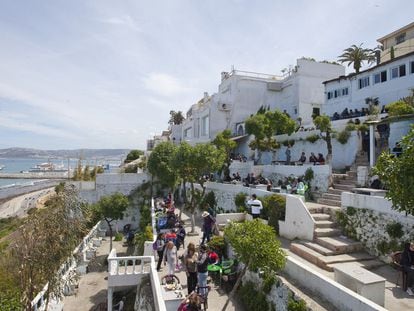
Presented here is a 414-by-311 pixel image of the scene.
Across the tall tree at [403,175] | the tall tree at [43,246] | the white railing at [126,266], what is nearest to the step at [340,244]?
the tall tree at [403,175]

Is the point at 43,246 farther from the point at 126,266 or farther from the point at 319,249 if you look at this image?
the point at 319,249

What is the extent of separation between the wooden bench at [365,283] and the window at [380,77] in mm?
19320

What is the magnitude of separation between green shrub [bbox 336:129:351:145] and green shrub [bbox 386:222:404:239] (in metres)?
9.71

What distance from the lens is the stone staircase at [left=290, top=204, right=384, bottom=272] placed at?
9.70m

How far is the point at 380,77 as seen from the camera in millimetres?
22984

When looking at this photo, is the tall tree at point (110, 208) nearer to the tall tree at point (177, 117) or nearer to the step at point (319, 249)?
the step at point (319, 249)

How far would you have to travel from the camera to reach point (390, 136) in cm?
1689

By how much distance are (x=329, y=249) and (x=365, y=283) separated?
3.65m

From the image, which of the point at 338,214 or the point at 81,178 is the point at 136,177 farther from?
the point at 338,214

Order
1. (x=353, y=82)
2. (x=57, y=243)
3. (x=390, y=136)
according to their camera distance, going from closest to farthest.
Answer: (x=57, y=243), (x=390, y=136), (x=353, y=82)

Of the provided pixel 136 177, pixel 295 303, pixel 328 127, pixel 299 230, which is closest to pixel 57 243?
pixel 295 303

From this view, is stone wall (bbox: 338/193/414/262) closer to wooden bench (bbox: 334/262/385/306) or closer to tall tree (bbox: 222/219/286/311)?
wooden bench (bbox: 334/262/385/306)

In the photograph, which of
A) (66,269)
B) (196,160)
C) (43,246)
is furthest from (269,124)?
(43,246)

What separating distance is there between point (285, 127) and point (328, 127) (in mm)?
3834
